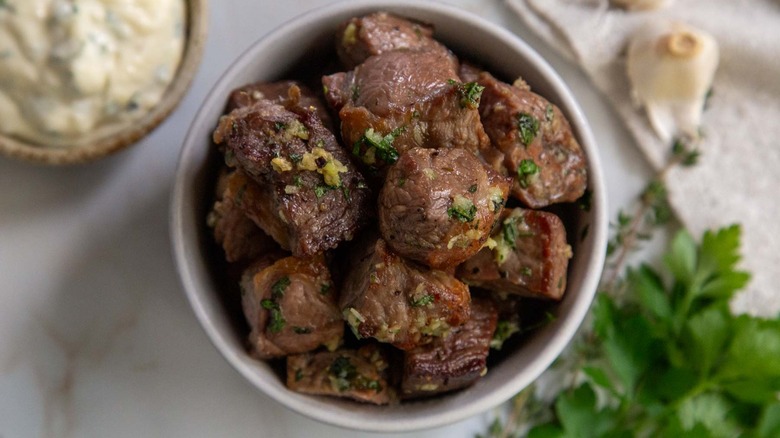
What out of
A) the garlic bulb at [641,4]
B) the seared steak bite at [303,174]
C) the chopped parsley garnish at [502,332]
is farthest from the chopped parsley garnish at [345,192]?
the garlic bulb at [641,4]

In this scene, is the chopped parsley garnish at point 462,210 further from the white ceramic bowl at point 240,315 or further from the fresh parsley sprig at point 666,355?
the fresh parsley sprig at point 666,355

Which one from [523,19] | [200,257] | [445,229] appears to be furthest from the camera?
[523,19]

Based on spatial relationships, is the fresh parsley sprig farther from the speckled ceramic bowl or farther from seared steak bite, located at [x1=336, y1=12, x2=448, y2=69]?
the speckled ceramic bowl

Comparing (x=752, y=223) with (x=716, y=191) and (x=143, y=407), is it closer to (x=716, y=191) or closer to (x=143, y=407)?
(x=716, y=191)

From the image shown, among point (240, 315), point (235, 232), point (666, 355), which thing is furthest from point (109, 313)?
point (666, 355)

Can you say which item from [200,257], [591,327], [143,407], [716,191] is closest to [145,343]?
[143,407]

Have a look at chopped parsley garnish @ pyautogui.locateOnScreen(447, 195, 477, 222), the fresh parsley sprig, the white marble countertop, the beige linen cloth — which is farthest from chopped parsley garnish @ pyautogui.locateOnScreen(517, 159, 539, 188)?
the white marble countertop
